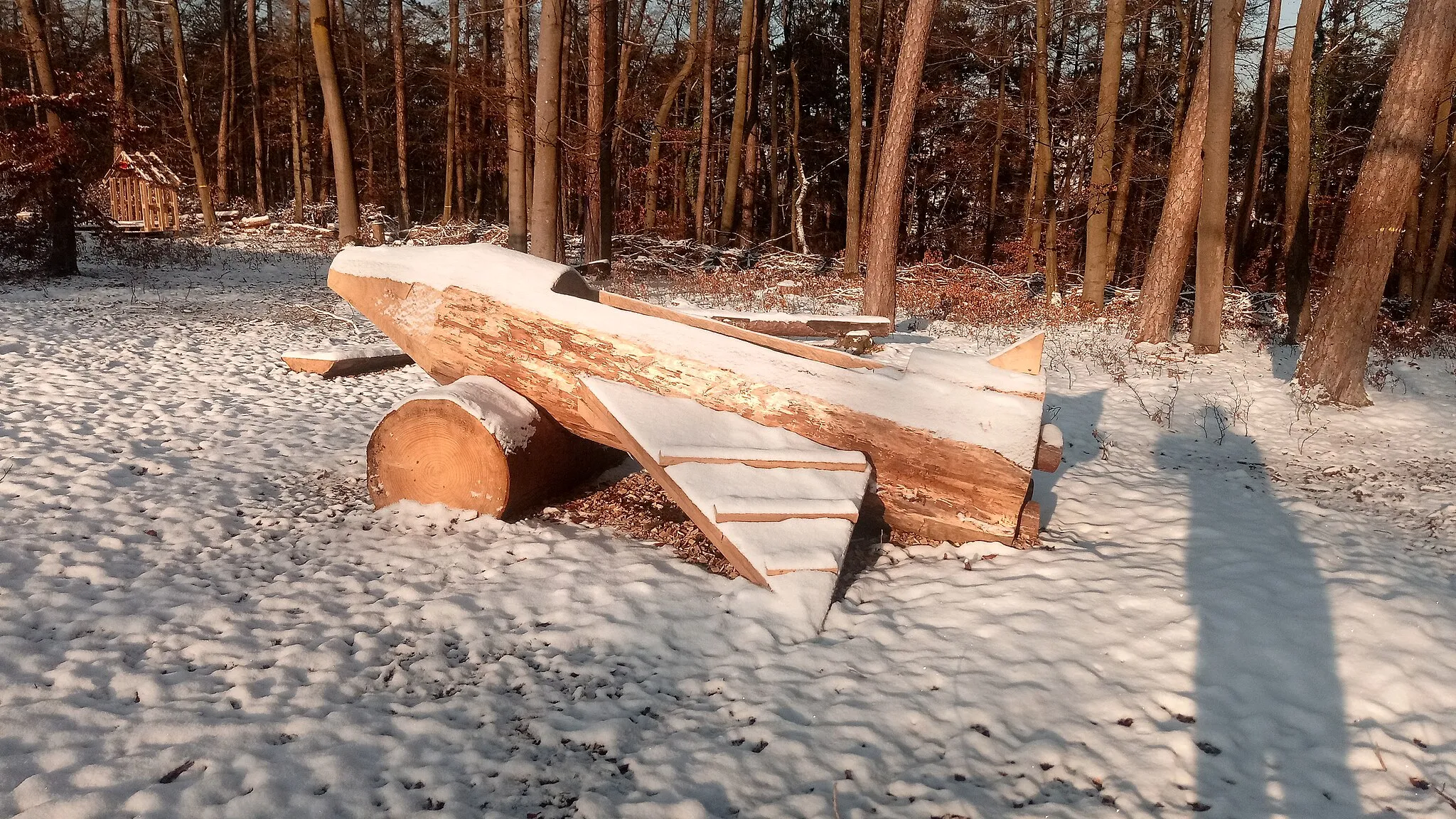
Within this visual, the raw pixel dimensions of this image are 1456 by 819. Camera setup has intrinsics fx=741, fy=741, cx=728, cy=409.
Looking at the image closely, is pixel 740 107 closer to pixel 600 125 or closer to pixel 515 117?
pixel 600 125

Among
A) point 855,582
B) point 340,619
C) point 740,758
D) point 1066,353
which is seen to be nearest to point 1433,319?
point 1066,353

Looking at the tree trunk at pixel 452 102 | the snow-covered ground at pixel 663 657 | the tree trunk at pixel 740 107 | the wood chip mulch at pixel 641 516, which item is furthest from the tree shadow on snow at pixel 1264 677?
the tree trunk at pixel 452 102

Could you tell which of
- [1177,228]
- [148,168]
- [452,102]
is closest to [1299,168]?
[1177,228]

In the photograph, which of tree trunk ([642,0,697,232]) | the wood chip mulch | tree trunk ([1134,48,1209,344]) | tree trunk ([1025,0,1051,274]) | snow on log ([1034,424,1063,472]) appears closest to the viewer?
the wood chip mulch

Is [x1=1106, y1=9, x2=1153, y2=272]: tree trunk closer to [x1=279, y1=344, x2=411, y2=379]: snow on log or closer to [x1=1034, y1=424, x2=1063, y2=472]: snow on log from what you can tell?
[x1=1034, y1=424, x2=1063, y2=472]: snow on log

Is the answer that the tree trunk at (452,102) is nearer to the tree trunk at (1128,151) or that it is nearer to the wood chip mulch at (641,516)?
the tree trunk at (1128,151)

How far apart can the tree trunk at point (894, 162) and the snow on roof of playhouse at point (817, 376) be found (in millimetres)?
5950

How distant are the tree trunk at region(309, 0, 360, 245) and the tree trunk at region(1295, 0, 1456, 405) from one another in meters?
15.0

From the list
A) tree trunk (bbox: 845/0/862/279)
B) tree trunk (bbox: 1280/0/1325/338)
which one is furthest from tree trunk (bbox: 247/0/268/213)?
tree trunk (bbox: 1280/0/1325/338)

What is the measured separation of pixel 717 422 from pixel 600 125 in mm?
9723

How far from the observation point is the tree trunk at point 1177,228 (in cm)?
973

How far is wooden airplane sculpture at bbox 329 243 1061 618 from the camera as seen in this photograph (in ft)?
12.2

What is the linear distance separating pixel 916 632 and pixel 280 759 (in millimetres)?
2480

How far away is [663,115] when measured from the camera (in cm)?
2102
